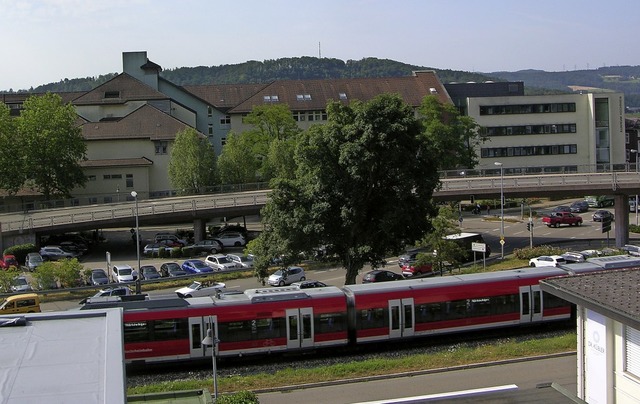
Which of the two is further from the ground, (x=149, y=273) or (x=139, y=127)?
(x=139, y=127)

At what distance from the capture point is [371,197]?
121 feet

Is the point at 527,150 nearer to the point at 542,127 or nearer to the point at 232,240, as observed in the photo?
the point at 542,127

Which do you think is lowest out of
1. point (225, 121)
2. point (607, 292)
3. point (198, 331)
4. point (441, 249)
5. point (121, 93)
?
point (198, 331)

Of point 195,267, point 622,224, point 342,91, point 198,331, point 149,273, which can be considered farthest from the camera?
point 342,91

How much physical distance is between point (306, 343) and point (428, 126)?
50.2 m

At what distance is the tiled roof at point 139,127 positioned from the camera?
7300 cm

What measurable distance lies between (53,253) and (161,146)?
22092mm

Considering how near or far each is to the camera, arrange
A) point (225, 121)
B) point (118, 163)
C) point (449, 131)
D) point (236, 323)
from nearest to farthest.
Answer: point (236, 323) < point (118, 163) < point (449, 131) < point (225, 121)

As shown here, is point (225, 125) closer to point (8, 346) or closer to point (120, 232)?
point (120, 232)

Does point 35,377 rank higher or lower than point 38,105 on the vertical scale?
lower

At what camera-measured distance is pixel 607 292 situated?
49.6ft

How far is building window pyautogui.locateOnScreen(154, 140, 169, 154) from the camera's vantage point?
239 feet

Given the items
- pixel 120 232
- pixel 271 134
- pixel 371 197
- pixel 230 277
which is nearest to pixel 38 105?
pixel 120 232

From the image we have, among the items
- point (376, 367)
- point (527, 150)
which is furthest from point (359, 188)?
point (527, 150)
